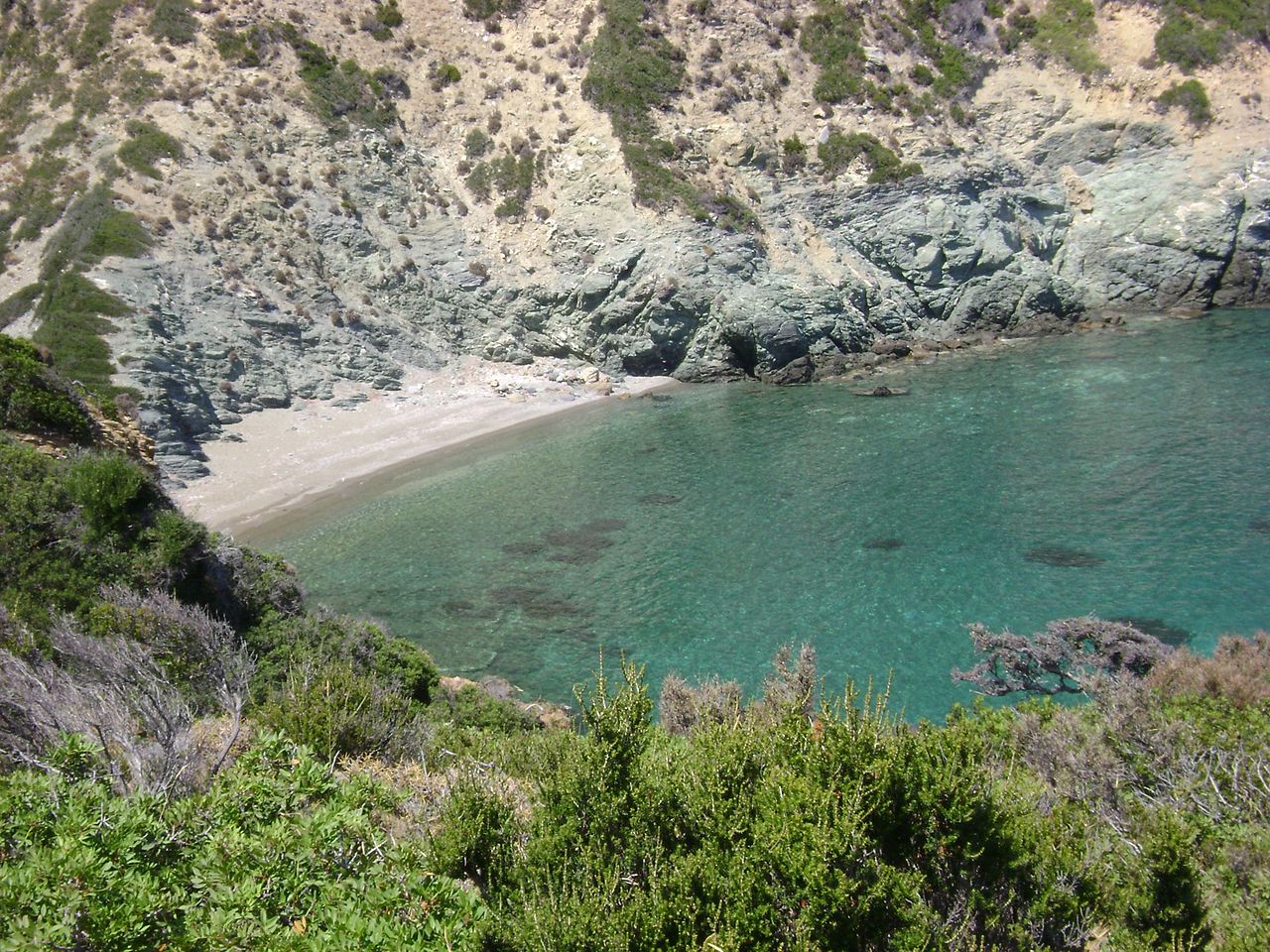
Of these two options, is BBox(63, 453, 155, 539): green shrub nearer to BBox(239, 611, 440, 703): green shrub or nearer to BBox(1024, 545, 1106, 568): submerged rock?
BBox(239, 611, 440, 703): green shrub

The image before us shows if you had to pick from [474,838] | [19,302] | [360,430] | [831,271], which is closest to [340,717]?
[474,838]

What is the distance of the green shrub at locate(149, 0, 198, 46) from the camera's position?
1760 inches

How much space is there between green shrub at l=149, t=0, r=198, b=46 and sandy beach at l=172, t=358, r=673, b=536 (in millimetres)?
24148

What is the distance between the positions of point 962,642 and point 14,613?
672 inches

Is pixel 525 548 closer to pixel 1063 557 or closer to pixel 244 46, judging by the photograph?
pixel 1063 557

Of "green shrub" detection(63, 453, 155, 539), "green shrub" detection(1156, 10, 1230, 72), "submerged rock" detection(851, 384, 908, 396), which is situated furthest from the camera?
"green shrub" detection(1156, 10, 1230, 72)

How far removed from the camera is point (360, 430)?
3631 cm

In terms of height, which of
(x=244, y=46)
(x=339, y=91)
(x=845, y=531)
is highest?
(x=244, y=46)

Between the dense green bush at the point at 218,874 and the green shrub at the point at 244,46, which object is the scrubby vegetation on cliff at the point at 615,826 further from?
the green shrub at the point at 244,46

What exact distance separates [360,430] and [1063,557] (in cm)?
2871

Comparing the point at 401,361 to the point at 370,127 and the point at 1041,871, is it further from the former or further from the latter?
the point at 1041,871

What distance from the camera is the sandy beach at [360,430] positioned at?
2995cm

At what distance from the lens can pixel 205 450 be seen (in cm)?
3219

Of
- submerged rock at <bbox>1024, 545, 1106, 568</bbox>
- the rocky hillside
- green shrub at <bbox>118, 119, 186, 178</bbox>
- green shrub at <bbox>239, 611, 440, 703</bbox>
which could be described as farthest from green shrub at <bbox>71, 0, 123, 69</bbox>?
submerged rock at <bbox>1024, 545, 1106, 568</bbox>
